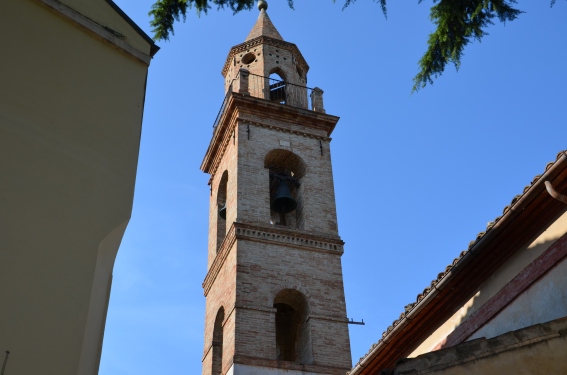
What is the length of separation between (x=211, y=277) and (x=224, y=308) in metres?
1.69

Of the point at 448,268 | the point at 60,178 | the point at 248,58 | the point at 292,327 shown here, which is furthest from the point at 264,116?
the point at 60,178

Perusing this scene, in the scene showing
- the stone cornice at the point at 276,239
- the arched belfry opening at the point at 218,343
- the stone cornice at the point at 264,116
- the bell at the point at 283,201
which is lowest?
the arched belfry opening at the point at 218,343

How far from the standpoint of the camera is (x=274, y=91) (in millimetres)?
19922

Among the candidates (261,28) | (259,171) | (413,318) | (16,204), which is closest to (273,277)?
(259,171)

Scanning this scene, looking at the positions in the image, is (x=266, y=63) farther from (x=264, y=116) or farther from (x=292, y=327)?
(x=292, y=327)

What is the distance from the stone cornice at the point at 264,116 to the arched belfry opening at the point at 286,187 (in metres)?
0.71

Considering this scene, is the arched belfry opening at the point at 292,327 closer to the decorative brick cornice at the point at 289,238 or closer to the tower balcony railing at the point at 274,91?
the decorative brick cornice at the point at 289,238

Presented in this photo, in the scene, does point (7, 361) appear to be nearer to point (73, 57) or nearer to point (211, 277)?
point (73, 57)

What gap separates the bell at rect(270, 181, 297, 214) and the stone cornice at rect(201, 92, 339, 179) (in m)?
1.82

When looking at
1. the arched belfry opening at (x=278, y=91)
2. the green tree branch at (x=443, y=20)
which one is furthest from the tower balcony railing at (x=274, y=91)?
the green tree branch at (x=443, y=20)

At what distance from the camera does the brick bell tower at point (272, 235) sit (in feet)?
47.3

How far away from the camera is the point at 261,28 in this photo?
21.7 metres

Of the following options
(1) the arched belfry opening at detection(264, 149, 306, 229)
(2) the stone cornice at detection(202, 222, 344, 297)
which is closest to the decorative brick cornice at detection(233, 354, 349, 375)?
(2) the stone cornice at detection(202, 222, 344, 297)

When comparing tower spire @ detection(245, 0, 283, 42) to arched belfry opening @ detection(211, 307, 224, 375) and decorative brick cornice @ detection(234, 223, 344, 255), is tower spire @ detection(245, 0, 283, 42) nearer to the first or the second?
decorative brick cornice @ detection(234, 223, 344, 255)
